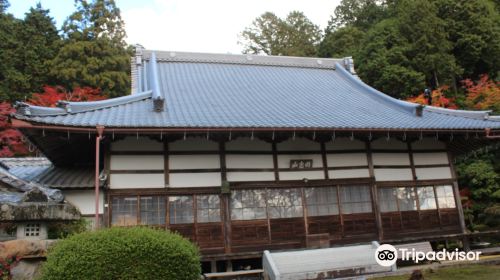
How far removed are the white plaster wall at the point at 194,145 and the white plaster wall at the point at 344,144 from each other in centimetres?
353

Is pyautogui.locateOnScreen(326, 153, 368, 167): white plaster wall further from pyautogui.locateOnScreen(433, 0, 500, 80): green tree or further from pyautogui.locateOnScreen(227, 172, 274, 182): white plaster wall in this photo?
pyautogui.locateOnScreen(433, 0, 500, 80): green tree

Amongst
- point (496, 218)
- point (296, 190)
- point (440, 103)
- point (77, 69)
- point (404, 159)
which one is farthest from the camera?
point (77, 69)

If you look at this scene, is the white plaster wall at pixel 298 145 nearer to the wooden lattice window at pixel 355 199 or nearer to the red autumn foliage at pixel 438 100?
the wooden lattice window at pixel 355 199

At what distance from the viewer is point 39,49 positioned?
109ft

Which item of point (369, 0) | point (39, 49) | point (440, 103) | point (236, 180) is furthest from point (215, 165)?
point (369, 0)

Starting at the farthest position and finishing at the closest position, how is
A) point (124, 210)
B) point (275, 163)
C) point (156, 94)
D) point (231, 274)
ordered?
1. point (156, 94)
2. point (275, 163)
3. point (124, 210)
4. point (231, 274)

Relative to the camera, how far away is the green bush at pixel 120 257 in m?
6.84

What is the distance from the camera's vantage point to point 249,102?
14094 millimetres

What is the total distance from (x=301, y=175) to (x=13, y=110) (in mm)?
17761

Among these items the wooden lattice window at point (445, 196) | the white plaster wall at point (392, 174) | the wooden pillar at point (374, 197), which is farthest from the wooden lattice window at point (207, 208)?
the wooden lattice window at point (445, 196)

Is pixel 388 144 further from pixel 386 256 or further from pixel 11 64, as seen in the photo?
pixel 11 64

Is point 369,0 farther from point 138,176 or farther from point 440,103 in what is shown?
point 138,176

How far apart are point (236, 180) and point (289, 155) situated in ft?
5.93

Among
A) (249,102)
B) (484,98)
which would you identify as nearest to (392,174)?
(249,102)
